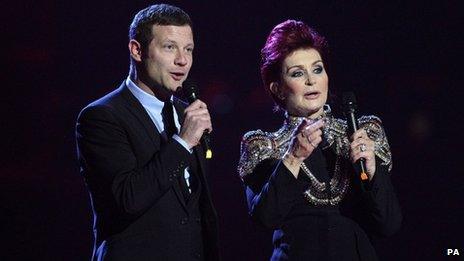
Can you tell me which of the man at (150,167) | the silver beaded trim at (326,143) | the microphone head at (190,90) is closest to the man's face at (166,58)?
the man at (150,167)

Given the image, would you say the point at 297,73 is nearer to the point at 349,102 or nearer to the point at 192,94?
the point at 349,102

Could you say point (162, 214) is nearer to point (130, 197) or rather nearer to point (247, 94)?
point (130, 197)

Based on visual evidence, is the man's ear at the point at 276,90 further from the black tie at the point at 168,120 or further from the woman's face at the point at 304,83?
the black tie at the point at 168,120

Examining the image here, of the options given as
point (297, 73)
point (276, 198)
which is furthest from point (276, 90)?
point (276, 198)

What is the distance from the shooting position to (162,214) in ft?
6.86

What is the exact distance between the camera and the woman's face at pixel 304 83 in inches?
99.4

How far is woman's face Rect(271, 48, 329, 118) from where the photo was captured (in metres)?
2.53

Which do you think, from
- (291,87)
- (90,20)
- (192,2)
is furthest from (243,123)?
(291,87)

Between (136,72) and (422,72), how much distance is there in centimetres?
214

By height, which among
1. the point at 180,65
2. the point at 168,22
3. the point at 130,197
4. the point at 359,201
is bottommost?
the point at 359,201

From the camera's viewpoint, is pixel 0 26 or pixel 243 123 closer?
pixel 0 26

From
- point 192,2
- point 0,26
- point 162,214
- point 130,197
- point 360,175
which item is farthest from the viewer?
point 192,2

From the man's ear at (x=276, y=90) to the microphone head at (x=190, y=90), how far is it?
534 mm

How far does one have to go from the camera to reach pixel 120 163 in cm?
204
